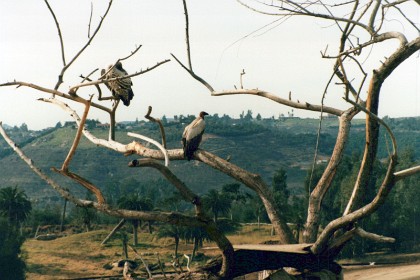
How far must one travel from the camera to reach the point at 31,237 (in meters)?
72.3

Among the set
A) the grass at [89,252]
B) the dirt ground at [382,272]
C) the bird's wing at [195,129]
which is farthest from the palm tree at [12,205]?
the bird's wing at [195,129]

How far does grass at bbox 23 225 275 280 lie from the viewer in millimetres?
55594

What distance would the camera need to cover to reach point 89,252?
62.3 meters

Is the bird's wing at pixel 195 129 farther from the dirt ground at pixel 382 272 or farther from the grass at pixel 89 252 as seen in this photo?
the grass at pixel 89 252

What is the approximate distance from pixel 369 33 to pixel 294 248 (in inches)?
72.5

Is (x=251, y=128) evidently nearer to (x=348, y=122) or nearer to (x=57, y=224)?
(x=57, y=224)

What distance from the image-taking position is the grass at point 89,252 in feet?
182

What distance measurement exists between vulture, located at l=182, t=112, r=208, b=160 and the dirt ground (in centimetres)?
2993

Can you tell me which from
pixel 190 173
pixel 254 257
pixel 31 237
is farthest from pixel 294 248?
pixel 190 173

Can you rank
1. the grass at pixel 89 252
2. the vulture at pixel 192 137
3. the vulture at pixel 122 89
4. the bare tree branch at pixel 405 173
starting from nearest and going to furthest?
1. the bare tree branch at pixel 405 173
2. the vulture at pixel 192 137
3. the vulture at pixel 122 89
4. the grass at pixel 89 252

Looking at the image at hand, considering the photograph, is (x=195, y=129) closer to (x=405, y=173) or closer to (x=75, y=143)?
(x=75, y=143)

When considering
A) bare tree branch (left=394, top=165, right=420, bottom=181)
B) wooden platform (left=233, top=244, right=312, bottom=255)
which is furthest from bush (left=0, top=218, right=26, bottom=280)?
bare tree branch (left=394, top=165, right=420, bottom=181)

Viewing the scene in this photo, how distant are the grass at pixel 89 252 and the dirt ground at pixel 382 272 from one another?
8623mm

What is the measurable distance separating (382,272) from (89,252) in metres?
27.7
